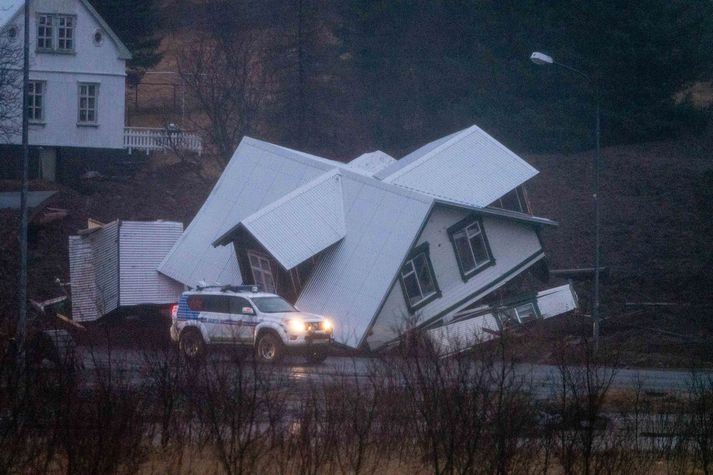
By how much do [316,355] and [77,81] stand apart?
3261 cm

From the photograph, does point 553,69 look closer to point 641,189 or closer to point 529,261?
point 641,189

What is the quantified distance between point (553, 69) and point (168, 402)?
55.3m

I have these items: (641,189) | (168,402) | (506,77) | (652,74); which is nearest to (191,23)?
(506,77)

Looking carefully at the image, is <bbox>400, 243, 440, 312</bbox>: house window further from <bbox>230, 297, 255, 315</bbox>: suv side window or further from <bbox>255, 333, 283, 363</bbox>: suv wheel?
<bbox>255, 333, 283, 363</bbox>: suv wheel

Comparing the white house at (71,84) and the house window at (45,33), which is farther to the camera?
the house window at (45,33)

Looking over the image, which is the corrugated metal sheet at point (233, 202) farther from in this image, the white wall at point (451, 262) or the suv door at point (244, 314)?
the suv door at point (244, 314)

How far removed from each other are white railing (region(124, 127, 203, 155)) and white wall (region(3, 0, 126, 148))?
1.87m

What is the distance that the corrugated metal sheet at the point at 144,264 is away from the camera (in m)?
36.2

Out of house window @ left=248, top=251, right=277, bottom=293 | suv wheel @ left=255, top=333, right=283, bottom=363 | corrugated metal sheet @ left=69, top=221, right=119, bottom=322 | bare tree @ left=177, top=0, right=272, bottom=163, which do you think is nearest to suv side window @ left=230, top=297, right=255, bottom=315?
suv wheel @ left=255, top=333, right=283, bottom=363

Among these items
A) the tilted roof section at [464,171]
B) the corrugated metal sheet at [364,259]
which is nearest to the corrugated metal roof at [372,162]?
the tilted roof section at [464,171]

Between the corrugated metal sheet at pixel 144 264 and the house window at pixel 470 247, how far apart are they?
34.7 feet

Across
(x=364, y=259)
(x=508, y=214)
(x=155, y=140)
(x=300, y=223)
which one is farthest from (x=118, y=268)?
(x=155, y=140)

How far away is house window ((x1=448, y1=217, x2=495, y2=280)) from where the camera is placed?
35188 millimetres

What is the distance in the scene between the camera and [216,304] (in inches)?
1114
